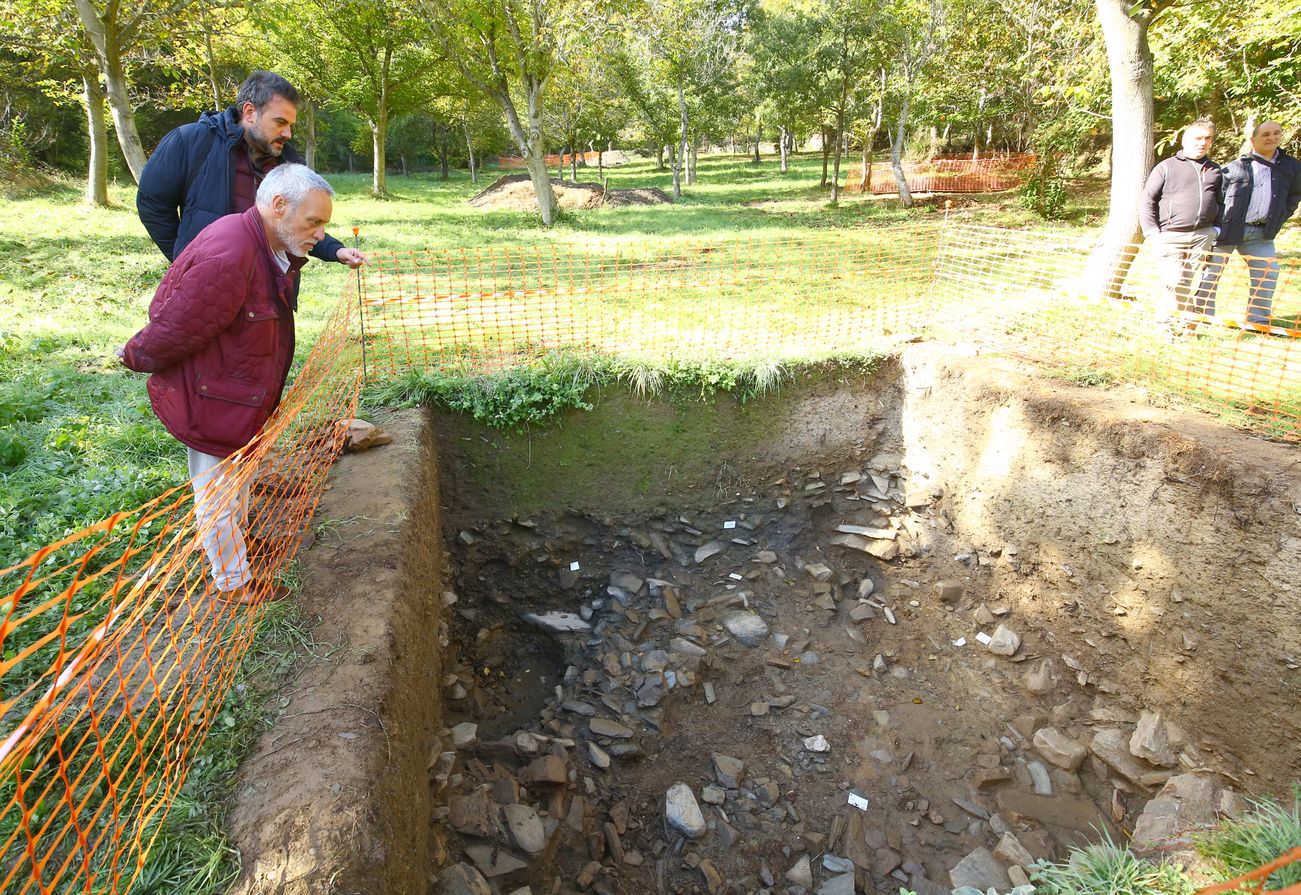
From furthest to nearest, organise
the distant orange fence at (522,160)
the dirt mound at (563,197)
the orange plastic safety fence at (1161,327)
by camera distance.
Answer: the distant orange fence at (522,160) < the dirt mound at (563,197) < the orange plastic safety fence at (1161,327)

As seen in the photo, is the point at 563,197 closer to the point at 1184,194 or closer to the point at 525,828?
A: the point at 1184,194

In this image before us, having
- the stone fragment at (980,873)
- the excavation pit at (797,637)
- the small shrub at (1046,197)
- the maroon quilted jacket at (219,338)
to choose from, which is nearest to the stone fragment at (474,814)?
the excavation pit at (797,637)

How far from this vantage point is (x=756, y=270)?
9812 mm

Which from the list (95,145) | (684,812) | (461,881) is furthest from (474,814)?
(95,145)

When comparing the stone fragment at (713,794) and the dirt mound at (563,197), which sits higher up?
the dirt mound at (563,197)

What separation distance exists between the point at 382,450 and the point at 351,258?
4.75 feet

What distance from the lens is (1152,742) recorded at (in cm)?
403

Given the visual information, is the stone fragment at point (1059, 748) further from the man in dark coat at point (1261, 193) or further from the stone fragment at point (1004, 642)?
the man in dark coat at point (1261, 193)

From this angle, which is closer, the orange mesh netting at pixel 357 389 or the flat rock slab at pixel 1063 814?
the orange mesh netting at pixel 357 389

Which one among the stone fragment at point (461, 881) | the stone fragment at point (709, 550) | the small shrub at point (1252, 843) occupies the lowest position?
the stone fragment at point (461, 881)

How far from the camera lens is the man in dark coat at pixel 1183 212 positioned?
543cm

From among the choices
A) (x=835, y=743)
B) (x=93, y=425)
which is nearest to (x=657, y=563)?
(x=835, y=743)

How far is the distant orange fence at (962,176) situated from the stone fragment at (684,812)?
21872mm

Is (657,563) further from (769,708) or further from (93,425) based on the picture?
(93,425)
